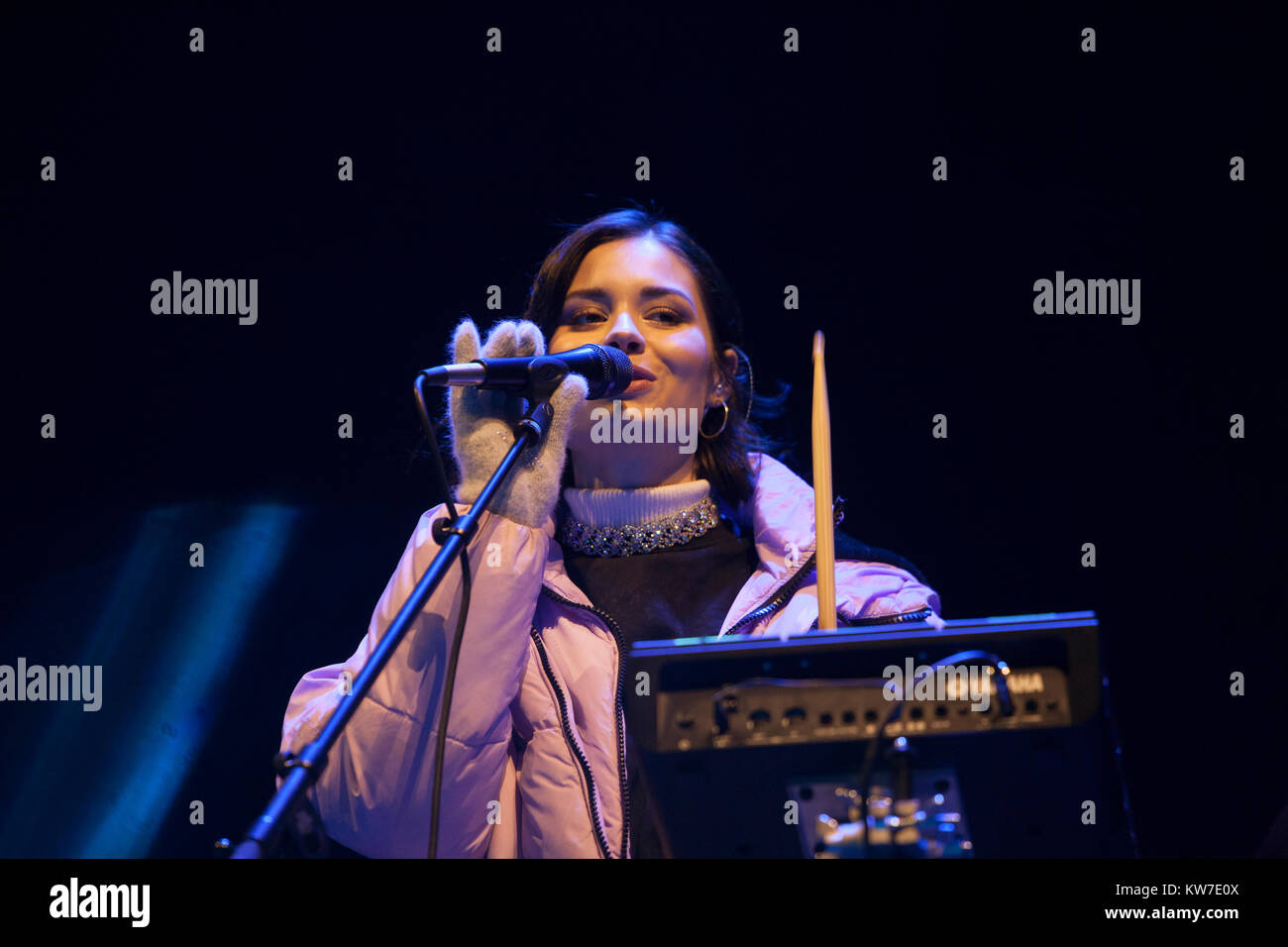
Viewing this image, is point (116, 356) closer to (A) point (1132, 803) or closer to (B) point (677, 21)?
(B) point (677, 21)

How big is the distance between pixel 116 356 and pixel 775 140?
1.53 metres

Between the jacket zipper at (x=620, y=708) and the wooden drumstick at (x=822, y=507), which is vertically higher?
the wooden drumstick at (x=822, y=507)

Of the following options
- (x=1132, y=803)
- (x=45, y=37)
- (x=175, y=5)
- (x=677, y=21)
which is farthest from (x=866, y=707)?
(x=45, y=37)

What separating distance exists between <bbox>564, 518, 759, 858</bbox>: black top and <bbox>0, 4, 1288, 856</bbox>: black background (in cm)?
42

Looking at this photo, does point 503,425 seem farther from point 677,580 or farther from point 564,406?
point 677,580

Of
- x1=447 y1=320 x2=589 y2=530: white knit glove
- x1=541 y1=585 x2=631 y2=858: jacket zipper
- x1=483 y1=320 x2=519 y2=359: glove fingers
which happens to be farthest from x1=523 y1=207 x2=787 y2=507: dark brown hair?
x1=483 y1=320 x2=519 y2=359: glove fingers

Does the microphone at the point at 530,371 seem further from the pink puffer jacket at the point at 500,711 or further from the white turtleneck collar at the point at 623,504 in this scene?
the white turtleneck collar at the point at 623,504

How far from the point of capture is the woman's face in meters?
1.94

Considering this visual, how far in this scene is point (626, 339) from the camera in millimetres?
1919

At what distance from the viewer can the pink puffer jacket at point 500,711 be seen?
1.58 meters

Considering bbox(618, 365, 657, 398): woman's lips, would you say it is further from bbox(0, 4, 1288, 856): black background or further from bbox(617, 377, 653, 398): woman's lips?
bbox(0, 4, 1288, 856): black background

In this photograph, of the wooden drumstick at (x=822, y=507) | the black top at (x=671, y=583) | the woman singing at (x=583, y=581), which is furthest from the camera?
the black top at (x=671, y=583)

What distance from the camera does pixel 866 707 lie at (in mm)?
837

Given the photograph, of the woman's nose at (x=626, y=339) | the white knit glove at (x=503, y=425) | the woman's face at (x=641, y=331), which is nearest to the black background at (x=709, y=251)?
the woman's face at (x=641, y=331)
